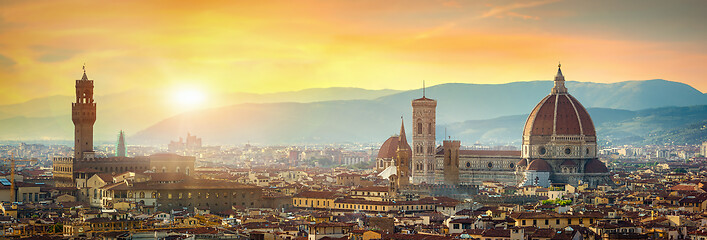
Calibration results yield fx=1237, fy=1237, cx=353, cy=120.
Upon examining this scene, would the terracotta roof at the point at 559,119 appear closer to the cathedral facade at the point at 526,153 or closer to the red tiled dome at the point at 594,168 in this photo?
the cathedral facade at the point at 526,153

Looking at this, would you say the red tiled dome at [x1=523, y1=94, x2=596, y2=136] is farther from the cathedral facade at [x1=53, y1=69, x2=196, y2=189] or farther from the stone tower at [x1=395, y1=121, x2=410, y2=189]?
the cathedral facade at [x1=53, y1=69, x2=196, y2=189]

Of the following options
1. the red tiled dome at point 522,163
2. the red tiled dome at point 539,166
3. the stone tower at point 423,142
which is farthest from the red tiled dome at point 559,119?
the stone tower at point 423,142

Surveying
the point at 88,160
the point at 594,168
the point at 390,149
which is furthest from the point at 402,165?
the point at 88,160

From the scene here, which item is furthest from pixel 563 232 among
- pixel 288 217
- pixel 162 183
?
pixel 162 183

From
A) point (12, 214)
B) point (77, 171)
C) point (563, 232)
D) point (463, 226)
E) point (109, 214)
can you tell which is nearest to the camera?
point (563, 232)

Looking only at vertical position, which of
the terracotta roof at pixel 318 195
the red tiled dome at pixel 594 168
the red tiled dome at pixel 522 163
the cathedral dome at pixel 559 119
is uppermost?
the cathedral dome at pixel 559 119

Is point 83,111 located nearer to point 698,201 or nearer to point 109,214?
point 109,214
